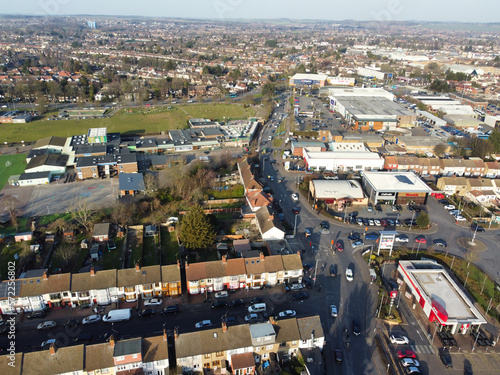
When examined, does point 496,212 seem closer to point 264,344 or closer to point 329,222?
point 329,222

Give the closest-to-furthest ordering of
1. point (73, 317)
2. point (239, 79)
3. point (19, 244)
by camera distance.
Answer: point (73, 317) → point (19, 244) → point (239, 79)

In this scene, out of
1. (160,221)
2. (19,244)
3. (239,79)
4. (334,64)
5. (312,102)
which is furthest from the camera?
(334,64)

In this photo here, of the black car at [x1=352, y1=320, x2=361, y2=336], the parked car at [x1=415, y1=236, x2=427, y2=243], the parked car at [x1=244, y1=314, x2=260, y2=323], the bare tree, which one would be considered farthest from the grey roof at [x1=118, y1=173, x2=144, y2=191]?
the parked car at [x1=415, y1=236, x2=427, y2=243]

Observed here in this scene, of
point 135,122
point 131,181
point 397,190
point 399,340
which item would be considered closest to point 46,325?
point 131,181

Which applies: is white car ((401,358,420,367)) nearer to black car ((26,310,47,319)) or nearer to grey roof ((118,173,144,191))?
black car ((26,310,47,319))

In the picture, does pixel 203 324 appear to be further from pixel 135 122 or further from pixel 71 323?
pixel 135 122

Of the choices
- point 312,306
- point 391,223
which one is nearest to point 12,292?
point 312,306
